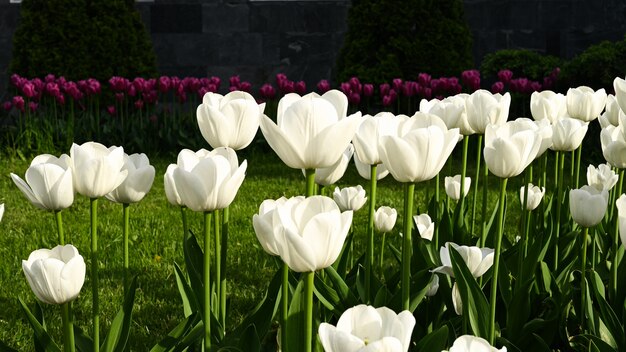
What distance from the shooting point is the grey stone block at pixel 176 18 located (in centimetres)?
1089

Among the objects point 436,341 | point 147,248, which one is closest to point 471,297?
point 436,341

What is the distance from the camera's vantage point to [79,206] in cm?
605

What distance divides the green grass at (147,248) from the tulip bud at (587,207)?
954 mm

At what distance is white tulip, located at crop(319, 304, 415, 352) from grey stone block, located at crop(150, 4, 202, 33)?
992 centimetres

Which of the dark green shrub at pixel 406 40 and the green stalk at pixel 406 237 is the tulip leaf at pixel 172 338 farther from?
the dark green shrub at pixel 406 40

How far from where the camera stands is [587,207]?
229cm

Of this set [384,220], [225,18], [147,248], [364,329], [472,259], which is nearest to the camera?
[364,329]

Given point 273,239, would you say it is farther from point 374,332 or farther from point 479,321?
point 479,321

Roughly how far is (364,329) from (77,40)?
827 centimetres

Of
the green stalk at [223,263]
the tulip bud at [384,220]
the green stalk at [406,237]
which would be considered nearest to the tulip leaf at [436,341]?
the green stalk at [406,237]

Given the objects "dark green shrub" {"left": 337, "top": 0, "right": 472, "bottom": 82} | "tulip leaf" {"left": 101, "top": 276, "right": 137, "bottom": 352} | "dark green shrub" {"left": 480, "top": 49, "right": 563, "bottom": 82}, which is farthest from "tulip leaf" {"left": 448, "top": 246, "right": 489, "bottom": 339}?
"dark green shrub" {"left": 480, "top": 49, "right": 563, "bottom": 82}

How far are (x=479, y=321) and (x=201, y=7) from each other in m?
9.36

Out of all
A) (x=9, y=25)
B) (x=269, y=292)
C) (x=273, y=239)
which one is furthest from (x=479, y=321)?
(x=9, y=25)

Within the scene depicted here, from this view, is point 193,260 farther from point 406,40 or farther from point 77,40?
point 77,40
